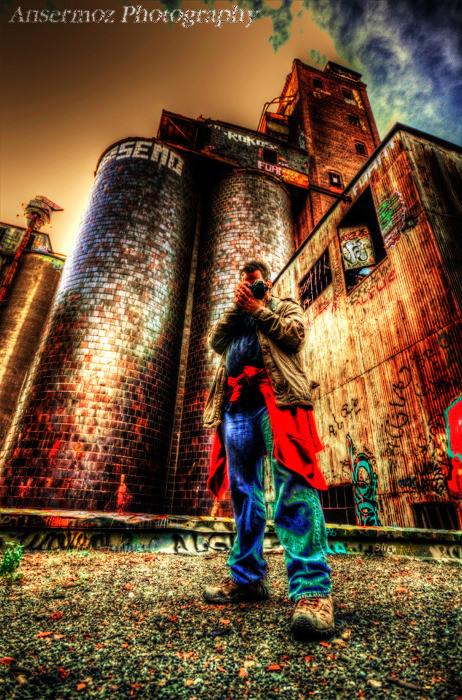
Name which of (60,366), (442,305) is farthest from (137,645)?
(60,366)

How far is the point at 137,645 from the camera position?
1.35 metres

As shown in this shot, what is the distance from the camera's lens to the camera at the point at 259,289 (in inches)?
89.4

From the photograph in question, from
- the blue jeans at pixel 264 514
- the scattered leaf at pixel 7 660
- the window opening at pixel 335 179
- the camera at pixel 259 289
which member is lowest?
the scattered leaf at pixel 7 660

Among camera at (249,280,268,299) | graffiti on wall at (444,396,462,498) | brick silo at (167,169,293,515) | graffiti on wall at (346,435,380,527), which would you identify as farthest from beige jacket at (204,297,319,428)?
brick silo at (167,169,293,515)

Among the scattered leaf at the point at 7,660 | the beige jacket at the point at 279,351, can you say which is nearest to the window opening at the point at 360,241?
the beige jacket at the point at 279,351

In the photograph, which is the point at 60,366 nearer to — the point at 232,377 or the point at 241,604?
the point at 232,377

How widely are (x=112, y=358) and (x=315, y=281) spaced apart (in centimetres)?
571

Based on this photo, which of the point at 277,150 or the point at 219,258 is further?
the point at 277,150

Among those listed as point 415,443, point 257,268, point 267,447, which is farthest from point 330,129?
point 267,447

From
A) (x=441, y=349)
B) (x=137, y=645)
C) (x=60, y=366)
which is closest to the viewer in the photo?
(x=137, y=645)

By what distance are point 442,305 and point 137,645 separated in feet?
15.8

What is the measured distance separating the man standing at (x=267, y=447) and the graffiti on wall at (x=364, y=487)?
12.4ft

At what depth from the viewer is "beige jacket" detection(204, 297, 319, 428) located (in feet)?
6.36

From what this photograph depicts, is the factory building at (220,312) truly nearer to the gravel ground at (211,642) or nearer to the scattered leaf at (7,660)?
the gravel ground at (211,642)
